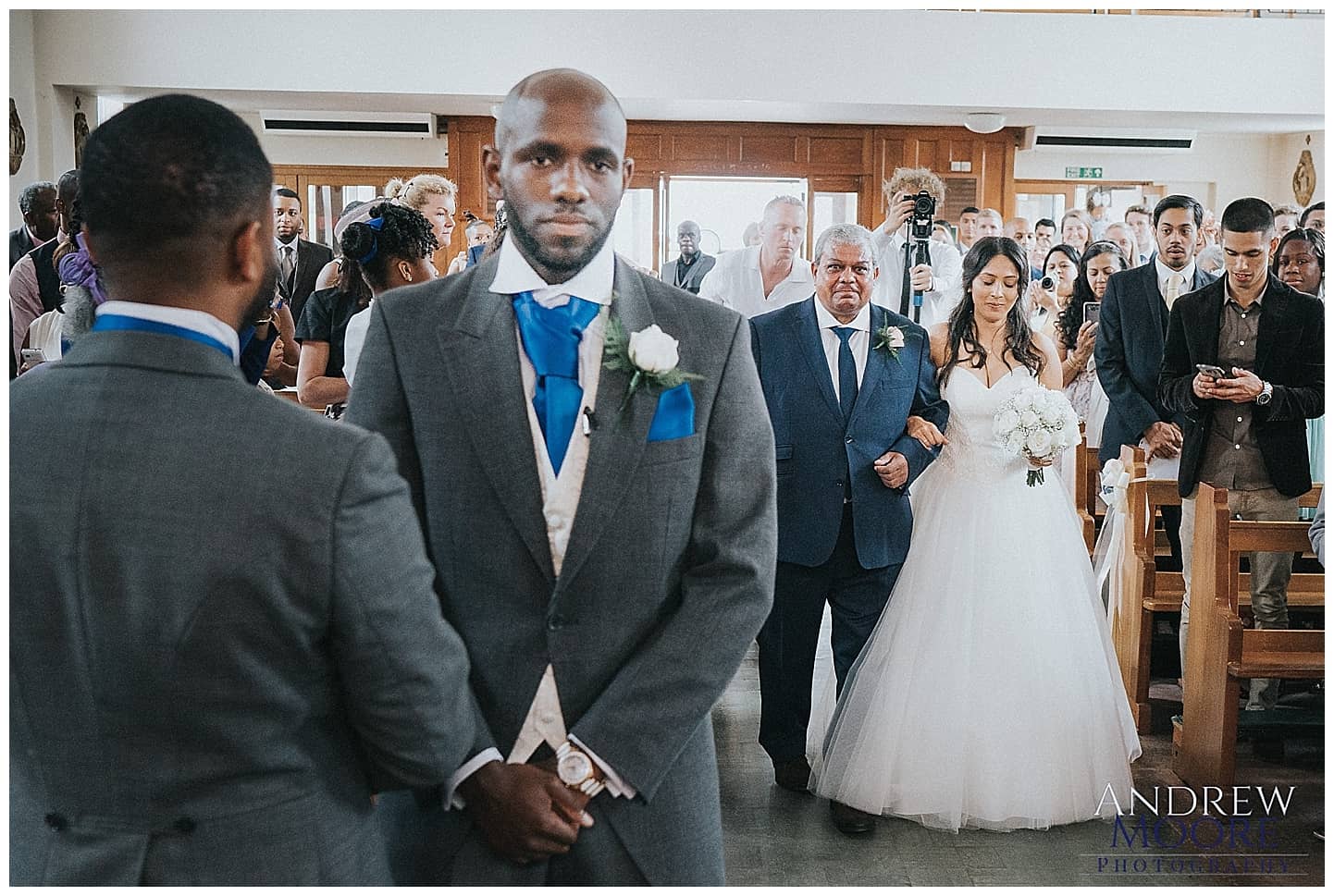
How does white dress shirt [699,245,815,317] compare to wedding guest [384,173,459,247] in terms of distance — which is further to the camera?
white dress shirt [699,245,815,317]

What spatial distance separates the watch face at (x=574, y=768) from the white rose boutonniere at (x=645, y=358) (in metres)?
0.46

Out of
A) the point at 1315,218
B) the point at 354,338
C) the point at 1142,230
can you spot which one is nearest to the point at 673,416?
the point at 354,338

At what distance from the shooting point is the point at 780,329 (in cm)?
352

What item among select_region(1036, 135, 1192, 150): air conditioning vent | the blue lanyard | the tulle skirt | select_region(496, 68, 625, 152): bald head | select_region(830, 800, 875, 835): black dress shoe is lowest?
select_region(830, 800, 875, 835): black dress shoe

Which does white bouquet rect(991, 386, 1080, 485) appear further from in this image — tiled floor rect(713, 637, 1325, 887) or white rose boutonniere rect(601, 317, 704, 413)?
white rose boutonniere rect(601, 317, 704, 413)

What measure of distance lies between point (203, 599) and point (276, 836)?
0.97ft

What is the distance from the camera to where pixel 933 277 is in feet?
19.9

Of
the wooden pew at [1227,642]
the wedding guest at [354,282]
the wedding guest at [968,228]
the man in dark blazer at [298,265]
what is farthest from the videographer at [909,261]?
the man in dark blazer at [298,265]

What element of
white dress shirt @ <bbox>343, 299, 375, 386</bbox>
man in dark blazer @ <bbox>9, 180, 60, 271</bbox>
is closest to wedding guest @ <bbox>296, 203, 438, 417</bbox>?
white dress shirt @ <bbox>343, 299, 375, 386</bbox>


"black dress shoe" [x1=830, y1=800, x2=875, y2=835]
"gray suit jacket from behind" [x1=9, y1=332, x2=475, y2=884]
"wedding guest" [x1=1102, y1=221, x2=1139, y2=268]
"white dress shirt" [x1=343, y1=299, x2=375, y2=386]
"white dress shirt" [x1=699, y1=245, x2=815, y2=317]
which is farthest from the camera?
"wedding guest" [x1=1102, y1=221, x2=1139, y2=268]

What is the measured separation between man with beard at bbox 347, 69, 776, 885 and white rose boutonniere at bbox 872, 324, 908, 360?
188 cm

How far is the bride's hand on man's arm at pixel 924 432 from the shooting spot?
11.5 ft

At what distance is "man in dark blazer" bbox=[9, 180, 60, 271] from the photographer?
4.30m

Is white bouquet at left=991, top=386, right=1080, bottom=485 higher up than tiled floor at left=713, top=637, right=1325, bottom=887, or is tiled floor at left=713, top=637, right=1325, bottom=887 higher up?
white bouquet at left=991, top=386, right=1080, bottom=485
